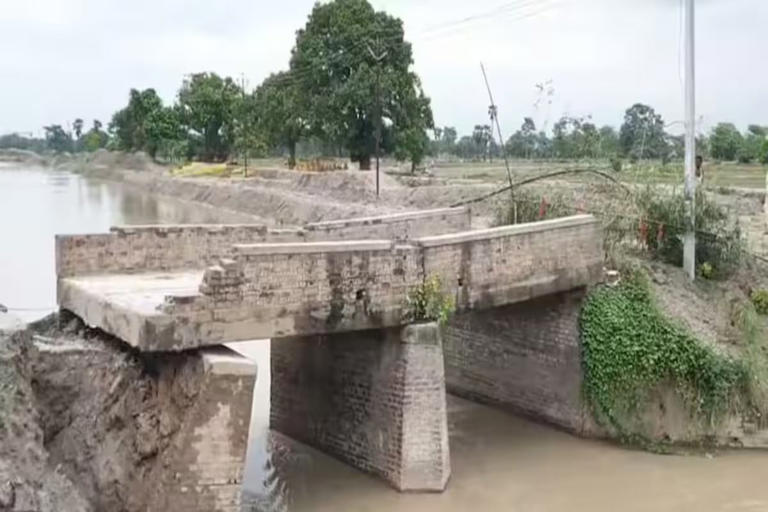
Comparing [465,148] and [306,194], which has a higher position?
[465,148]

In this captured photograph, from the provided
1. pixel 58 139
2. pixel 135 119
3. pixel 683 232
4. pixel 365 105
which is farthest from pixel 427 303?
pixel 58 139

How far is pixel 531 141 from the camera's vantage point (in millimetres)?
39500

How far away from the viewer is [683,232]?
1462cm

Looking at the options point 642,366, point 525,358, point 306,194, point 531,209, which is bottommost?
point 525,358

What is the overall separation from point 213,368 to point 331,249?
6.42ft

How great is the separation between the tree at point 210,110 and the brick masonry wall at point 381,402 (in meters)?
54.6

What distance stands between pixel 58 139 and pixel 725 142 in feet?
414

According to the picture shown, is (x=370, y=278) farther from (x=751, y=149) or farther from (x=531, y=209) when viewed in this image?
(x=751, y=149)

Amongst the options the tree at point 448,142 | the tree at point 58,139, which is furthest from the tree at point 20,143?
the tree at point 448,142

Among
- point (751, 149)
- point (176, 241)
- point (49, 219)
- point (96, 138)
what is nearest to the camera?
point (176, 241)

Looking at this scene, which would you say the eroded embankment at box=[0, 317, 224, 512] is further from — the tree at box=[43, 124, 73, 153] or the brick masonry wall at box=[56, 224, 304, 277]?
the tree at box=[43, 124, 73, 153]

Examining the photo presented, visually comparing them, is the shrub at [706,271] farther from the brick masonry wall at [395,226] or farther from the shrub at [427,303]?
the shrub at [427,303]

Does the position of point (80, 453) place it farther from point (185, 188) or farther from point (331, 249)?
point (185, 188)

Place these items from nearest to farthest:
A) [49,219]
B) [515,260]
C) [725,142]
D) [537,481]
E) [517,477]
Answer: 1. [537,481]
2. [517,477]
3. [515,260]
4. [49,219]
5. [725,142]
